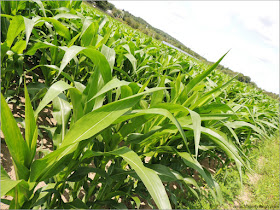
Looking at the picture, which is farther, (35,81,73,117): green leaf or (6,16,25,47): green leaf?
(6,16,25,47): green leaf

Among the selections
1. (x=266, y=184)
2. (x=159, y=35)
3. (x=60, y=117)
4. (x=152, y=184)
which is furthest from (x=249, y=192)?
(x=159, y=35)

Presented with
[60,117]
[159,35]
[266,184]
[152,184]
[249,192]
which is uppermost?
[159,35]

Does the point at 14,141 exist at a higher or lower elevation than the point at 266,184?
higher

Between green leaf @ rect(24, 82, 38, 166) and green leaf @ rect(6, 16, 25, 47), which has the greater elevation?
green leaf @ rect(6, 16, 25, 47)

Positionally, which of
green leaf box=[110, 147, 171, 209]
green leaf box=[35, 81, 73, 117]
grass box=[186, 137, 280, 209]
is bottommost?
grass box=[186, 137, 280, 209]

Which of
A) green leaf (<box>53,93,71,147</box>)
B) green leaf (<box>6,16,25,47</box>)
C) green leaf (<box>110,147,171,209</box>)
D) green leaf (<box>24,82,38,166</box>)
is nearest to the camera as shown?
green leaf (<box>110,147,171,209</box>)

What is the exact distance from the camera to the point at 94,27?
1337mm

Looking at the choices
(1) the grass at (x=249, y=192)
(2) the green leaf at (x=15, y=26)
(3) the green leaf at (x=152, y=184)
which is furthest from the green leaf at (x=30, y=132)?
(1) the grass at (x=249, y=192)

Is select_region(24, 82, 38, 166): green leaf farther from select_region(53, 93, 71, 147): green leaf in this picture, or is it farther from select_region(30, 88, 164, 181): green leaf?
select_region(53, 93, 71, 147): green leaf

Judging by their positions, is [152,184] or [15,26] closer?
[152,184]

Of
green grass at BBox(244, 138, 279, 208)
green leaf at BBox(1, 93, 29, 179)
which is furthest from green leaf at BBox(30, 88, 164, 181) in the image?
green grass at BBox(244, 138, 279, 208)

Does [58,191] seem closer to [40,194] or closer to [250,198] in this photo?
[40,194]

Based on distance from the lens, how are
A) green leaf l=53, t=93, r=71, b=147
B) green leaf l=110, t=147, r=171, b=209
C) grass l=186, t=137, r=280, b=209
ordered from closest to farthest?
green leaf l=110, t=147, r=171, b=209
green leaf l=53, t=93, r=71, b=147
grass l=186, t=137, r=280, b=209

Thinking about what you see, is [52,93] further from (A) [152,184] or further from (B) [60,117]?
(A) [152,184]
